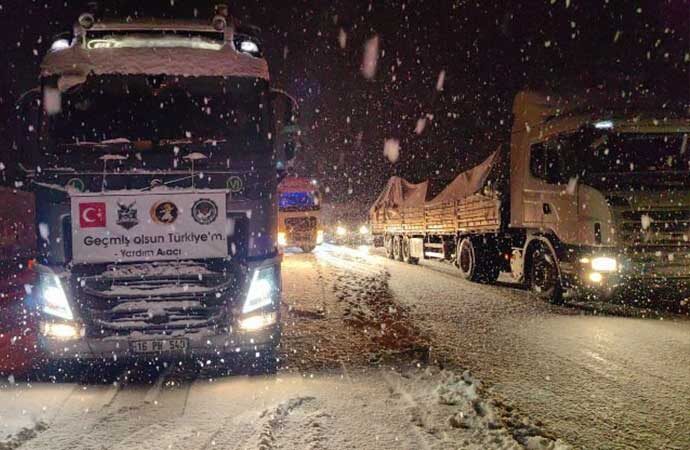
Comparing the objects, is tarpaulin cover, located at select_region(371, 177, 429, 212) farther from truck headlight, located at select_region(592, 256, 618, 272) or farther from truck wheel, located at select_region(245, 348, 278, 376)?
truck wheel, located at select_region(245, 348, 278, 376)

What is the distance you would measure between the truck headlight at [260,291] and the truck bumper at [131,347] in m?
0.26

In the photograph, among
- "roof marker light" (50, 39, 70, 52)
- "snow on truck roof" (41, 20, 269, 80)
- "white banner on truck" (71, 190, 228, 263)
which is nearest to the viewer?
"white banner on truck" (71, 190, 228, 263)

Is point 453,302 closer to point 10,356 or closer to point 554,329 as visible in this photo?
point 554,329

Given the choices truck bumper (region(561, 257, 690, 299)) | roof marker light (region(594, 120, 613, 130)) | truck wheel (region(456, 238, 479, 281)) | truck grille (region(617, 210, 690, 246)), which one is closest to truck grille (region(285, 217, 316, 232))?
truck wheel (region(456, 238, 479, 281))

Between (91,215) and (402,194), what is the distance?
16.4 meters

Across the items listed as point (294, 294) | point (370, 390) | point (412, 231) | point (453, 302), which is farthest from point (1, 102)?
point (370, 390)

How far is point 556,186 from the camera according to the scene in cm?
951

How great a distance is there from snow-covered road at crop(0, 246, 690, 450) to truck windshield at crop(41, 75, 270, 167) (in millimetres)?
2288

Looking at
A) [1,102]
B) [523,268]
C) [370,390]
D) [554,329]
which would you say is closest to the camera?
[370,390]

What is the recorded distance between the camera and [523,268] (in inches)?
435

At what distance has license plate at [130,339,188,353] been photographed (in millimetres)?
5098

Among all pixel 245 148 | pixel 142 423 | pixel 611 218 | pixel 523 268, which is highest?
pixel 245 148

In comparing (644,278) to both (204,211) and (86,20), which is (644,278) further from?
(86,20)

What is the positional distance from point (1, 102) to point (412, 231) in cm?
4166
